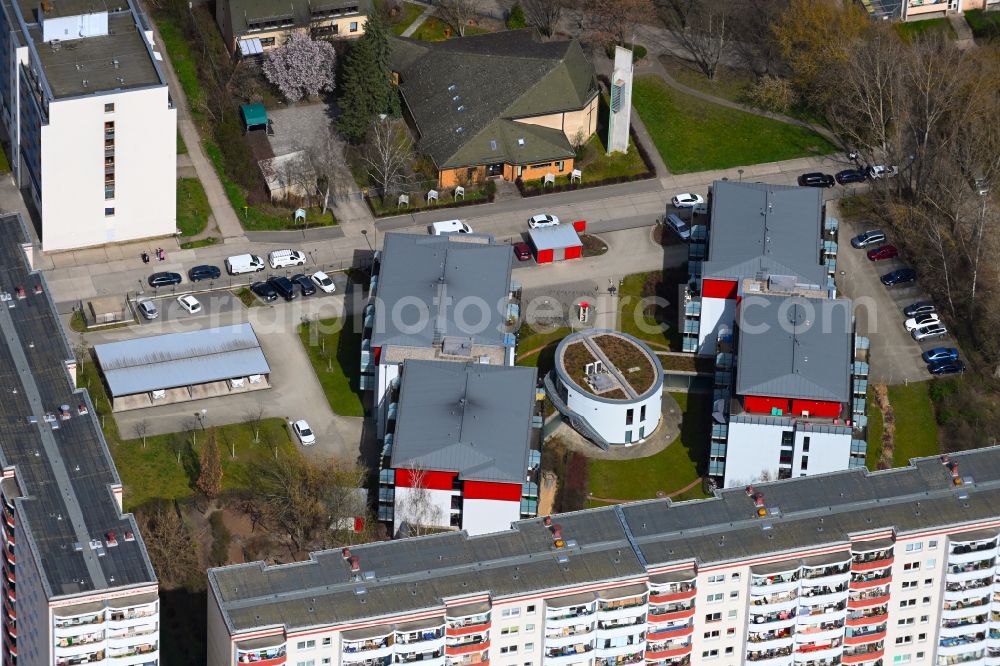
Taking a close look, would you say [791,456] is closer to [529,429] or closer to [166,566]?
[529,429]

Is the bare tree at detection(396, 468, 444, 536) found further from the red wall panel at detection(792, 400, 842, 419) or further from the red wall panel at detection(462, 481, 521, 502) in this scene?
the red wall panel at detection(792, 400, 842, 419)

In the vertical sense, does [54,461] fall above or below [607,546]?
above

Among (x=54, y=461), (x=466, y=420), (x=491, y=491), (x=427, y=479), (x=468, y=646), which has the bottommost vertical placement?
(x=468, y=646)

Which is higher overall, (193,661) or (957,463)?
(957,463)

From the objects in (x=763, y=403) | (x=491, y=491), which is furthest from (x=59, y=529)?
(x=763, y=403)

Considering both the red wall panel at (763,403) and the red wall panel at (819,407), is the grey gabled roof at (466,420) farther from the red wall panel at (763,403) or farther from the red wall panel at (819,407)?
the red wall panel at (819,407)

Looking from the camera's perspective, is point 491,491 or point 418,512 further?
point 418,512

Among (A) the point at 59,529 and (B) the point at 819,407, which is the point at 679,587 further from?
(A) the point at 59,529

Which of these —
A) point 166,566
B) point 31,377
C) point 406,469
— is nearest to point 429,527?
point 406,469
